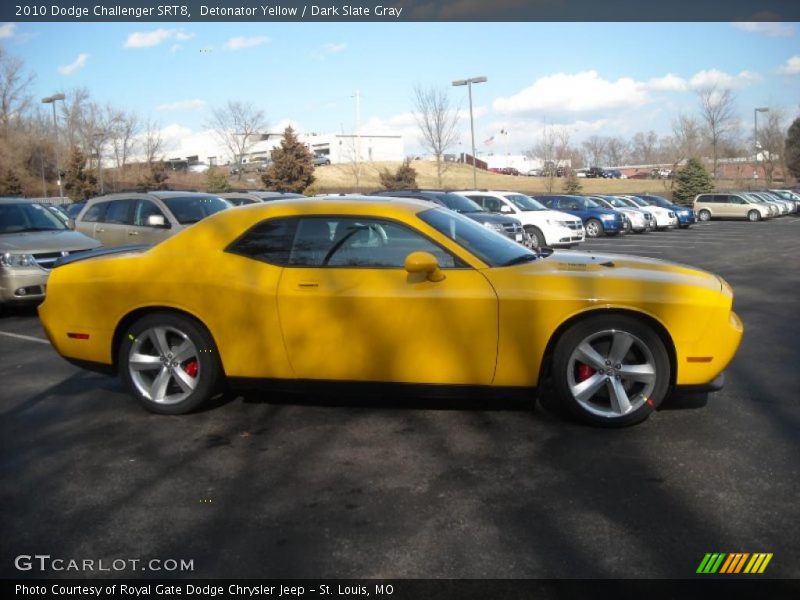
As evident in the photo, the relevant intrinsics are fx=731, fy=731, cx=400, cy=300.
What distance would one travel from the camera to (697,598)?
2859 mm

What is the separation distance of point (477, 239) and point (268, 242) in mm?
1514

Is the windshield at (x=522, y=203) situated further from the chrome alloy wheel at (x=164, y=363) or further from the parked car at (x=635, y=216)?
the chrome alloy wheel at (x=164, y=363)

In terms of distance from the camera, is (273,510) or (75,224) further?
(75,224)

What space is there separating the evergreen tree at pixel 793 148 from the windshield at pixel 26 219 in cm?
7112

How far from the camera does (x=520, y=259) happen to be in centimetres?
529

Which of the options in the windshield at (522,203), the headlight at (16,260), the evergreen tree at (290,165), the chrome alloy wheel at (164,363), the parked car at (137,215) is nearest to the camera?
the chrome alloy wheel at (164,363)

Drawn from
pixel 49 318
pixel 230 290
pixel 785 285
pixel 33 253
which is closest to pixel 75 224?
pixel 33 253

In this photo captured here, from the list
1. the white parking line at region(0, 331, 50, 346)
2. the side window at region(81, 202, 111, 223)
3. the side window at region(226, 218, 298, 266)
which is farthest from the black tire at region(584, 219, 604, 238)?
the side window at region(226, 218, 298, 266)

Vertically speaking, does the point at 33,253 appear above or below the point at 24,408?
above

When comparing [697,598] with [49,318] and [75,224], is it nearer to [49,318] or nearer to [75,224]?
[49,318]

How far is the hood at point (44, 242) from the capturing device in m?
9.79

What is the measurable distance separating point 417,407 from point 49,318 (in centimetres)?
286

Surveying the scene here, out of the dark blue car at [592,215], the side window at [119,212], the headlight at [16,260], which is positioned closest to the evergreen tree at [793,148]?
the dark blue car at [592,215]

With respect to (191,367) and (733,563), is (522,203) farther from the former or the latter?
(733,563)
